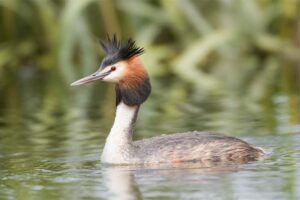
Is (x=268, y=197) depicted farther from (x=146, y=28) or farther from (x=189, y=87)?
(x=146, y=28)

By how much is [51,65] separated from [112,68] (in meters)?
14.3

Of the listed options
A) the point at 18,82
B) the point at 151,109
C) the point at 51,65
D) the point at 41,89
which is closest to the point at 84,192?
the point at 151,109

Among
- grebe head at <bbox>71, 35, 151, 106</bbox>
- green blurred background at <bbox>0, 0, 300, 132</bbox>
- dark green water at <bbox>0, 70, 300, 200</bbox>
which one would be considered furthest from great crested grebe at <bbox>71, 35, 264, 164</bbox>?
green blurred background at <bbox>0, 0, 300, 132</bbox>

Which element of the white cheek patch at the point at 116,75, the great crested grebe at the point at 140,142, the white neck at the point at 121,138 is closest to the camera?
the great crested grebe at the point at 140,142

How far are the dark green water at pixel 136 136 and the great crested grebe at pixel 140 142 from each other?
1.01ft

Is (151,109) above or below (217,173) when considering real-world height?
above

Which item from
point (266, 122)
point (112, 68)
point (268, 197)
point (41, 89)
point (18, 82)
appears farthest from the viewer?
point (18, 82)

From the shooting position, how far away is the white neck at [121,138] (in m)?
12.2

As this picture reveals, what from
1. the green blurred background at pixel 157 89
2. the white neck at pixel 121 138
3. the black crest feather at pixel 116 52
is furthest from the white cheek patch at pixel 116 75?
the green blurred background at pixel 157 89

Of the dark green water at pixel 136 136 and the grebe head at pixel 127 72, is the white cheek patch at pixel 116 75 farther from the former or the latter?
the dark green water at pixel 136 136

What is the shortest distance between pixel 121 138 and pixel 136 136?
241 centimetres

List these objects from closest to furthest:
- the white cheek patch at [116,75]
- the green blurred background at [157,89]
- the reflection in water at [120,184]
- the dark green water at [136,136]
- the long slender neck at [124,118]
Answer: the reflection in water at [120,184] < the dark green water at [136,136] < the green blurred background at [157,89] < the white cheek patch at [116,75] < the long slender neck at [124,118]

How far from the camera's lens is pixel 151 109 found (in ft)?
59.5

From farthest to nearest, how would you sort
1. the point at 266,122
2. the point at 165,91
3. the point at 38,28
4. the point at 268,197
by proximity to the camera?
the point at 38,28, the point at 165,91, the point at 266,122, the point at 268,197
